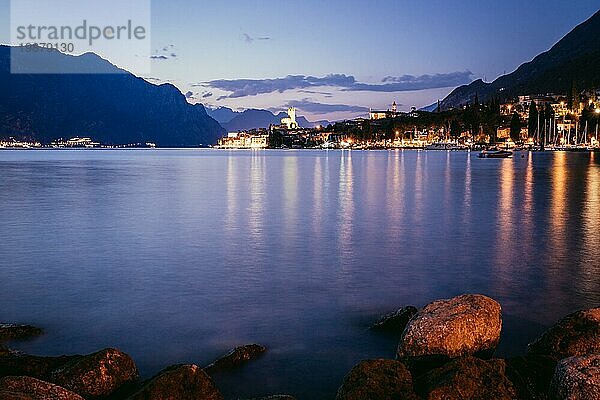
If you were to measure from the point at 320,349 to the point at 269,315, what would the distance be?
2.01 meters

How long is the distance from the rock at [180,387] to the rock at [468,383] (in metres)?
2.60

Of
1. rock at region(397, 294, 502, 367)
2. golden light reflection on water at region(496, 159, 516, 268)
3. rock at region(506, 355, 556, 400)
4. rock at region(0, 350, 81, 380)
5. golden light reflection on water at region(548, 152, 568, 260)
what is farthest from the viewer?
golden light reflection on water at region(548, 152, 568, 260)

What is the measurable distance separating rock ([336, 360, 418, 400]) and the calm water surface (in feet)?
4.38

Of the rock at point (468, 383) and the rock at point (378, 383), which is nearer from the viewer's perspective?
the rock at point (468, 383)

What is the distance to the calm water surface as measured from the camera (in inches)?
385

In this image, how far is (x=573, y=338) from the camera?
27.2 ft

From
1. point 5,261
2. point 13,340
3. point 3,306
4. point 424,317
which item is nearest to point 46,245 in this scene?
point 5,261

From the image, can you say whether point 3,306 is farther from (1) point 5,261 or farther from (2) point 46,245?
(2) point 46,245

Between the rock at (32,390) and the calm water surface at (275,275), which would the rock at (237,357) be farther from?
the rock at (32,390)

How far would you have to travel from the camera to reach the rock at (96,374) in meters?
7.09

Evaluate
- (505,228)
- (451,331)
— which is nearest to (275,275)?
(451,331)

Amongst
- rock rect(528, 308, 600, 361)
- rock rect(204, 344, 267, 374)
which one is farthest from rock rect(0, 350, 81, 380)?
rock rect(528, 308, 600, 361)

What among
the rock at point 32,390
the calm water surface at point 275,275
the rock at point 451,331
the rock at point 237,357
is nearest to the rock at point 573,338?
the rock at point 451,331

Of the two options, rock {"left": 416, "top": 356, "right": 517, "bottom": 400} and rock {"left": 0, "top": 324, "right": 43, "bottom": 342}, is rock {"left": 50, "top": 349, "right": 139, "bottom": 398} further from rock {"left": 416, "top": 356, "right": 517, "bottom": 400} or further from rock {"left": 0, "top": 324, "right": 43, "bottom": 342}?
rock {"left": 416, "top": 356, "right": 517, "bottom": 400}
